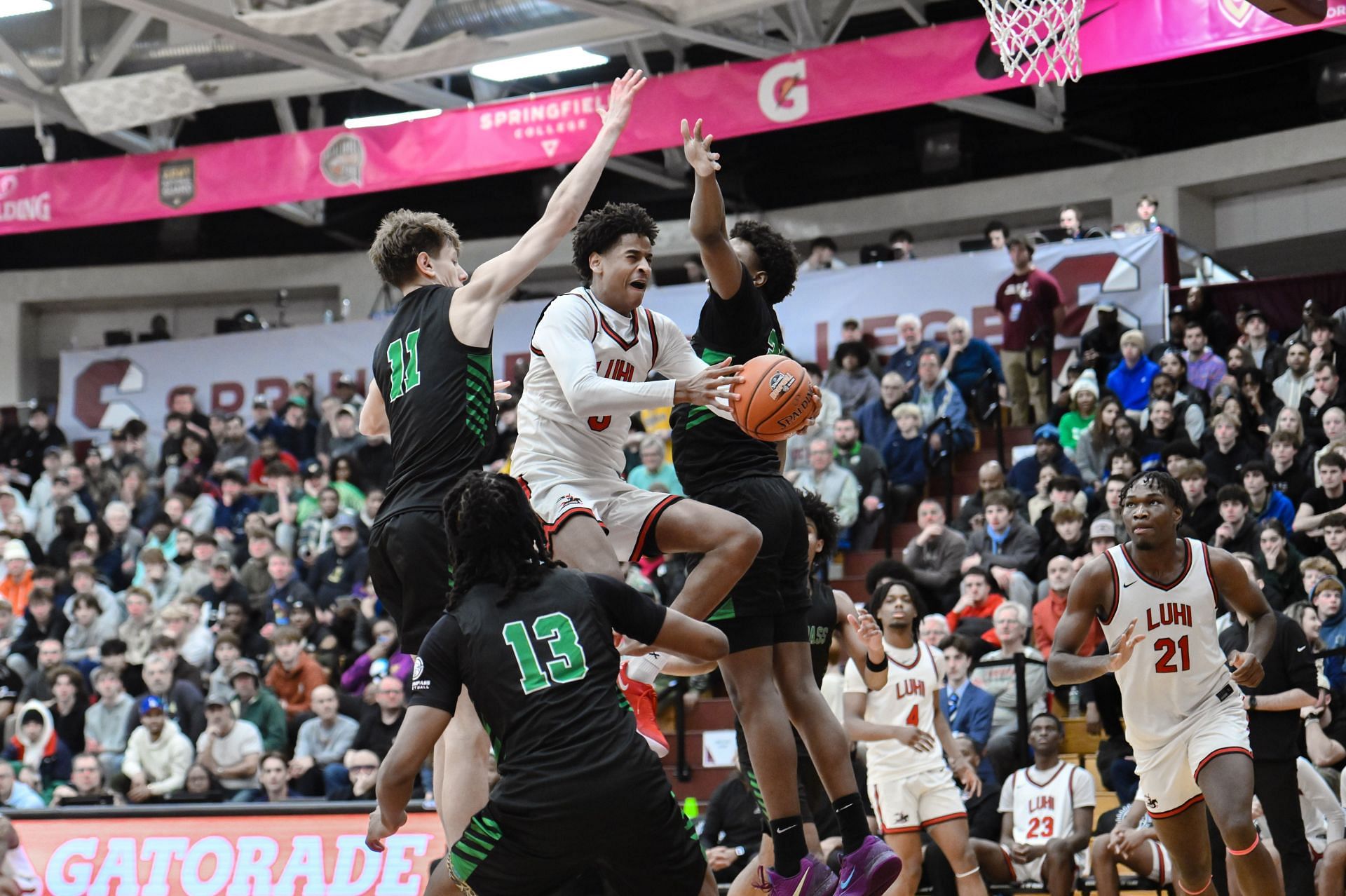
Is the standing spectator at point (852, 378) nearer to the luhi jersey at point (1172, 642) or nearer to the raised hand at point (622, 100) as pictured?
the luhi jersey at point (1172, 642)

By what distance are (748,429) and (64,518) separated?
1405 cm

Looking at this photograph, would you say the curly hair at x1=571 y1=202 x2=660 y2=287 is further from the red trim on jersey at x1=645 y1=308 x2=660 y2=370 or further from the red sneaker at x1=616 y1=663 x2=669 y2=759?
the red sneaker at x1=616 y1=663 x2=669 y2=759

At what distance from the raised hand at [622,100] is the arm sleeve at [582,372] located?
69 cm

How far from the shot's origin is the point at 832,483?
14.3 m

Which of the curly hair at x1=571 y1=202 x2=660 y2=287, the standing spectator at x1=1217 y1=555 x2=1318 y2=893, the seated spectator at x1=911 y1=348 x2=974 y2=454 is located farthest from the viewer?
the seated spectator at x1=911 y1=348 x2=974 y2=454

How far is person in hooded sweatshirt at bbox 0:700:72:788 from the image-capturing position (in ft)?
43.7

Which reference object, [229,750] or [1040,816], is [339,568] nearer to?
[229,750]

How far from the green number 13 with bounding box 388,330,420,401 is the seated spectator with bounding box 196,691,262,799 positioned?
774 centimetres

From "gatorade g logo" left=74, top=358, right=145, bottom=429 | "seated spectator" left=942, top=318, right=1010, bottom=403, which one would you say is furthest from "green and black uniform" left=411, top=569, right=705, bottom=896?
"gatorade g logo" left=74, top=358, right=145, bottom=429

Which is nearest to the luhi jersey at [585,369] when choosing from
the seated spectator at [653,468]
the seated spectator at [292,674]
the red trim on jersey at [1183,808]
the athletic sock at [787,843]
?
the athletic sock at [787,843]

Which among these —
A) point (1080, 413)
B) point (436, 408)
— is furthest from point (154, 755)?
point (1080, 413)

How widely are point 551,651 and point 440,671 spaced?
1.16 feet

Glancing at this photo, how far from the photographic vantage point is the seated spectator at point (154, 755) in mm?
12875

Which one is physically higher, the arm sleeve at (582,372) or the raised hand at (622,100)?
the raised hand at (622,100)
